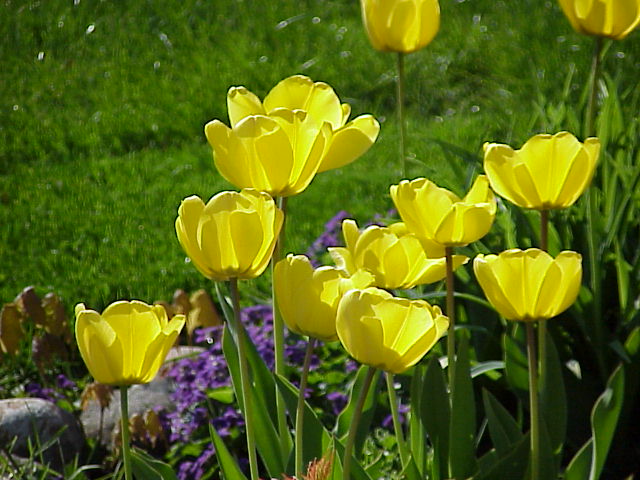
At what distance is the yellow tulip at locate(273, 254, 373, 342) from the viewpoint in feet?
4.20

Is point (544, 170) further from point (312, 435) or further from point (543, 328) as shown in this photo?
point (312, 435)

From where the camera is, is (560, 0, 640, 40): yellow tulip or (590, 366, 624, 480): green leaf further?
(560, 0, 640, 40): yellow tulip

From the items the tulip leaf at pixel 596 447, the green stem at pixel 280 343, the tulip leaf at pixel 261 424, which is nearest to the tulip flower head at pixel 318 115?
the green stem at pixel 280 343

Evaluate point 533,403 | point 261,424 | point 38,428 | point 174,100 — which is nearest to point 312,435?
point 261,424

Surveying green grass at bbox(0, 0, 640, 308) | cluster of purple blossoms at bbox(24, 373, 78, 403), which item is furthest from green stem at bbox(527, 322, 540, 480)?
green grass at bbox(0, 0, 640, 308)

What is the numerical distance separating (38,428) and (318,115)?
1367 millimetres

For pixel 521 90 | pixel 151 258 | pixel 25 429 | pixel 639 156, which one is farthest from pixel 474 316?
pixel 521 90

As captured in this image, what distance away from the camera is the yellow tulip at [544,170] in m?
1.50

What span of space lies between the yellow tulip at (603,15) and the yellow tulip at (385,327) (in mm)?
1015

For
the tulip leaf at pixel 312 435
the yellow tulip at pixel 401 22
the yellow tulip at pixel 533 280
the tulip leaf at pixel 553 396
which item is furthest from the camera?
the yellow tulip at pixel 401 22

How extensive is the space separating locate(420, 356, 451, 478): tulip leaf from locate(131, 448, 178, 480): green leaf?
0.39 metres

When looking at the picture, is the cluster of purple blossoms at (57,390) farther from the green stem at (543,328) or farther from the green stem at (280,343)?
the green stem at (543,328)

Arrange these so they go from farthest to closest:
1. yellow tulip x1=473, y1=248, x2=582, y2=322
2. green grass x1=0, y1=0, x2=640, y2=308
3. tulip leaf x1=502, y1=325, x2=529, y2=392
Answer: green grass x1=0, y1=0, x2=640, y2=308 → tulip leaf x1=502, y1=325, x2=529, y2=392 → yellow tulip x1=473, y1=248, x2=582, y2=322

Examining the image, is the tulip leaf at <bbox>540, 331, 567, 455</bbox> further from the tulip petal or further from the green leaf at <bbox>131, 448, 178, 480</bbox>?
the green leaf at <bbox>131, 448, 178, 480</bbox>
